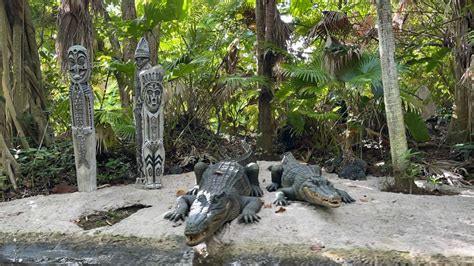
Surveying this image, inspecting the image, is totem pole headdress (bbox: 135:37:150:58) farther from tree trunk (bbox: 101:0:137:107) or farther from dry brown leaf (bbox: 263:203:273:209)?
dry brown leaf (bbox: 263:203:273:209)

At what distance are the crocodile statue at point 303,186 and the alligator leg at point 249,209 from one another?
1.12 ft

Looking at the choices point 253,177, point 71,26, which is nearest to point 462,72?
point 253,177

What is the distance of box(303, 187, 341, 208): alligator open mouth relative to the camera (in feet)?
14.3

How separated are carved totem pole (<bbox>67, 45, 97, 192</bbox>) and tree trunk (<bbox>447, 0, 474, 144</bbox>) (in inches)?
218

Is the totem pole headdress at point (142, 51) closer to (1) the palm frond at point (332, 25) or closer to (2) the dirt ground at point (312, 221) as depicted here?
(2) the dirt ground at point (312, 221)

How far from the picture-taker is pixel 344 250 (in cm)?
372

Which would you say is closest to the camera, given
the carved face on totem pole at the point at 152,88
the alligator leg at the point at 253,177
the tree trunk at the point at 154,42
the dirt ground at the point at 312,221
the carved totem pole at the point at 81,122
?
the dirt ground at the point at 312,221

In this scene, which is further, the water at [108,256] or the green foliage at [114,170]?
the green foliage at [114,170]

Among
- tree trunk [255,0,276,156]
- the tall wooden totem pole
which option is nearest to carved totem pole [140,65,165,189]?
the tall wooden totem pole

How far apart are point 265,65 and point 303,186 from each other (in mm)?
3374

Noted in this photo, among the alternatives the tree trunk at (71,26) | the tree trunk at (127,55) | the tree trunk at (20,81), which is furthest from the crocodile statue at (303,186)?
the tree trunk at (20,81)

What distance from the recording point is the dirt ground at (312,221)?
153 inches

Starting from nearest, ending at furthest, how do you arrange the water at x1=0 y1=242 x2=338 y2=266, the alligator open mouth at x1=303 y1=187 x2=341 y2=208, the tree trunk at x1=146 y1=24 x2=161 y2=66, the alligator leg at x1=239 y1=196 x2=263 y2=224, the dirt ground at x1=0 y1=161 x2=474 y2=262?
the water at x1=0 y1=242 x2=338 y2=266 → the dirt ground at x1=0 y1=161 x2=474 y2=262 → the alligator open mouth at x1=303 y1=187 x2=341 y2=208 → the alligator leg at x1=239 y1=196 x2=263 y2=224 → the tree trunk at x1=146 y1=24 x2=161 y2=66

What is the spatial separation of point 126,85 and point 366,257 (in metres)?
6.00
